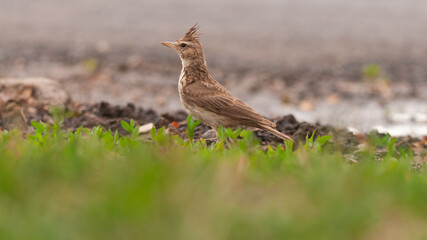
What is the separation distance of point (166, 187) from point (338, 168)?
1.32 meters

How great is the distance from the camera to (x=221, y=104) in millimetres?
7637

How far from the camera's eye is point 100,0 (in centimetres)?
2477

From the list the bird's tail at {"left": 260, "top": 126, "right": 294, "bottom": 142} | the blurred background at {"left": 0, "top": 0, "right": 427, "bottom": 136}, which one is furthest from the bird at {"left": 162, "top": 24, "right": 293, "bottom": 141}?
the blurred background at {"left": 0, "top": 0, "right": 427, "bottom": 136}

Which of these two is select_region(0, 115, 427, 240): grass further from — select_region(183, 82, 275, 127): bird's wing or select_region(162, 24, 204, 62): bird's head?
select_region(162, 24, 204, 62): bird's head

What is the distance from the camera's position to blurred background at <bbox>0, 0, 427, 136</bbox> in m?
13.0


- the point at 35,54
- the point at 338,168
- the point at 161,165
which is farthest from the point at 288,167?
the point at 35,54

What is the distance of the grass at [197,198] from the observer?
346cm

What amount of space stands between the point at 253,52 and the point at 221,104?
962 cm

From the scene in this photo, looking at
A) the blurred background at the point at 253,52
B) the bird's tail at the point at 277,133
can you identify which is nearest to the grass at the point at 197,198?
the bird's tail at the point at 277,133

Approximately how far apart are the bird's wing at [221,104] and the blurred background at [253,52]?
0.86 meters

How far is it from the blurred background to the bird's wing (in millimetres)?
857

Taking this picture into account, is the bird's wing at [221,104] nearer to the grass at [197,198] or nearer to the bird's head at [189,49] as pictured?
the bird's head at [189,49]

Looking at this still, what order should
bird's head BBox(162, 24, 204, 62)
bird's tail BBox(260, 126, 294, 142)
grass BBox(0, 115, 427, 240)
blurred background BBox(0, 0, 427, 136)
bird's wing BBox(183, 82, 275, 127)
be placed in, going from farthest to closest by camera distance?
blurred background BBox(0, 0, 427, 136)
bird's head BBox(162, 24, 204, 62)
bird's wing BBox(183, 82, 275, 127)
bird's tail BBox(260, 126, 294, 142)
grass BBox(0, 115, 427, 240)

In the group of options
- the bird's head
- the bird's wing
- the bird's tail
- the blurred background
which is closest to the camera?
the bird's tail
